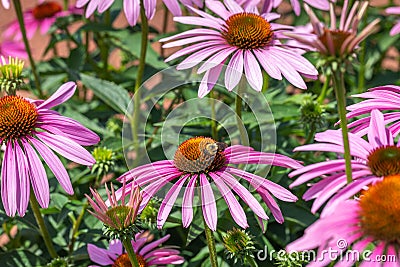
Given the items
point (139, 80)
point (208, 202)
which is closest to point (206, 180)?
point (208, 202)

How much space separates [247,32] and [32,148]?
0.35m

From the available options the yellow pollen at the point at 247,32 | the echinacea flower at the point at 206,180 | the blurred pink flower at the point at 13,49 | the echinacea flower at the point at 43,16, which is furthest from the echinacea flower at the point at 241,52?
the blurred pink flower at the point at 13,49

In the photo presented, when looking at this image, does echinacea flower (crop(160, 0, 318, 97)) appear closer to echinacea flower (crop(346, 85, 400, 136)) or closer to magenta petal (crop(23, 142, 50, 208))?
echinacea flower (crop(346, 85, 400, 136))

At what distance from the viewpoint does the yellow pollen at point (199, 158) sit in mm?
819

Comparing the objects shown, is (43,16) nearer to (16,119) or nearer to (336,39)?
(16,119)

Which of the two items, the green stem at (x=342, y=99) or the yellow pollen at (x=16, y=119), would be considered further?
the yellow pollen at (x=16, y=119)

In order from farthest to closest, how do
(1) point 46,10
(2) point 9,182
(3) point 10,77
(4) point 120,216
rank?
(1) point 46,10
(3) point 10,77
(2) point 9,182
(4) point 120,216

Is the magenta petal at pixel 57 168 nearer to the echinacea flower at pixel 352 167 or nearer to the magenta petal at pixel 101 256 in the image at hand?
the magenta petal at pixel 101 256

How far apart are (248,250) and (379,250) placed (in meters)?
0.27

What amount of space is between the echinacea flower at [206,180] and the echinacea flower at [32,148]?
0.10 meters

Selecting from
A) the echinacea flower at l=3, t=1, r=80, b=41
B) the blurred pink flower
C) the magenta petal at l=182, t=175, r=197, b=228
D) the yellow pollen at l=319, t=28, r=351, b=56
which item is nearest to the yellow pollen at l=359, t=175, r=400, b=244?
the yellow pollen at l=319, t=28, r=351, b=56

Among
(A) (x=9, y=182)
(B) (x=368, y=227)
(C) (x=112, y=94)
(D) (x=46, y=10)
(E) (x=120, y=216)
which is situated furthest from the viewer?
(D) (x=46, y=10)

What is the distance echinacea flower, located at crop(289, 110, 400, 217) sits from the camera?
2.08ft

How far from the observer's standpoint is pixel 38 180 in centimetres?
88
